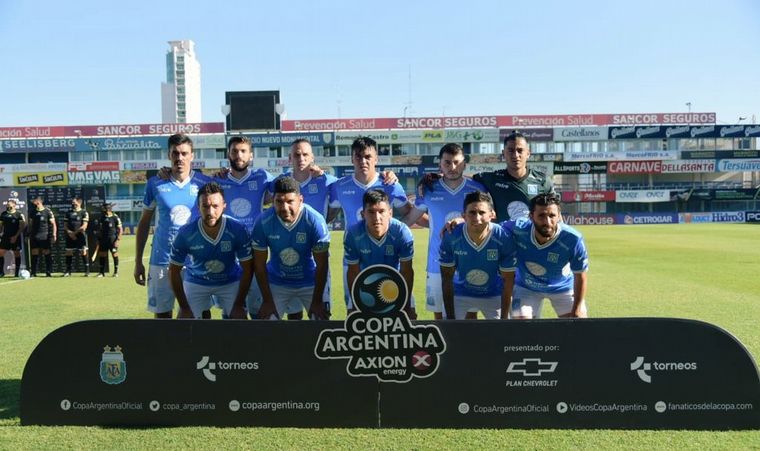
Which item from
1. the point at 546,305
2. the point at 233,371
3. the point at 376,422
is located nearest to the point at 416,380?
the point at 376,422

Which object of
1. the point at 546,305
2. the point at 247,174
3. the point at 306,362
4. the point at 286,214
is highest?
the point at 247,174

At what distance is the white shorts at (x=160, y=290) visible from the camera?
16.8 ft

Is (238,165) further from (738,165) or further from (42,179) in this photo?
(738,165)

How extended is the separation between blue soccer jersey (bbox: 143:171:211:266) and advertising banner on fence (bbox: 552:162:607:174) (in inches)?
1891

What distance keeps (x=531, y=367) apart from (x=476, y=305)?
116 centimetres

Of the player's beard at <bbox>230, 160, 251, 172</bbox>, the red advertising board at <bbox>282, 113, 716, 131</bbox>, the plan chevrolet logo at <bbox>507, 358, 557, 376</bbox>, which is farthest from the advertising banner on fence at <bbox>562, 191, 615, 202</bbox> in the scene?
the plan chevrolet logo at <bbox>507, 358, 557, 376</bbox>

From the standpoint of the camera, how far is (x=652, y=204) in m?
50.1

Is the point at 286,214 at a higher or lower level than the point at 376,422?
higher

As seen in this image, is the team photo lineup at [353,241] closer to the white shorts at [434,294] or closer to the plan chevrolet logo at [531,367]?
the white shorts at [434,294]

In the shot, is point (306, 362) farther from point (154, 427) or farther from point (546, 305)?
point (546, 305)

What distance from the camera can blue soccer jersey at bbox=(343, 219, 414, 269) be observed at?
14.9 feet

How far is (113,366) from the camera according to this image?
3852 mm

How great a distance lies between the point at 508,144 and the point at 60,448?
417 cm

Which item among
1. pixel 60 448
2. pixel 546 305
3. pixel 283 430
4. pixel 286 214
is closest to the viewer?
pixel 60 448
